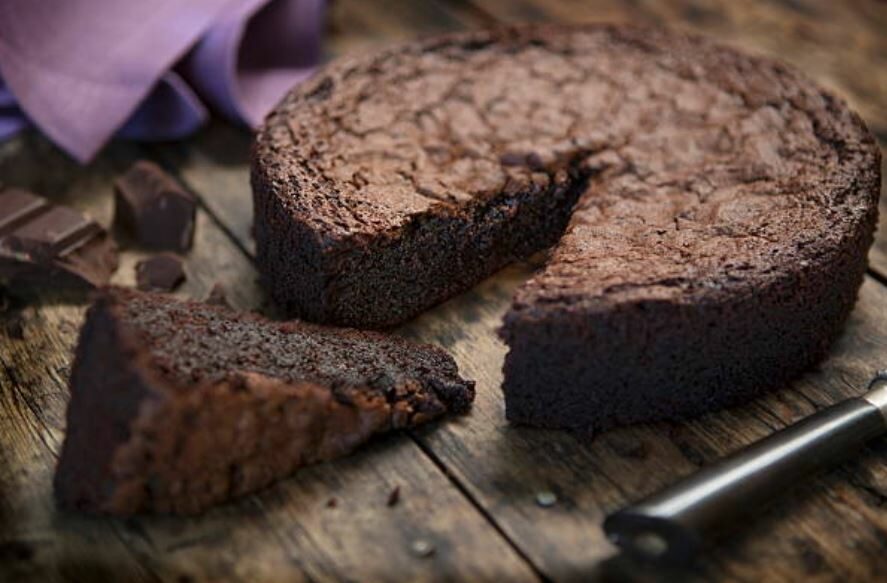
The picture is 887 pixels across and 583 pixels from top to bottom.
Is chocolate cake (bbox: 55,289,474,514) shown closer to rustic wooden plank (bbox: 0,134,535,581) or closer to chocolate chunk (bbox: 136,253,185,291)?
rustic wooden plank (bbox: 0,134,535,581)

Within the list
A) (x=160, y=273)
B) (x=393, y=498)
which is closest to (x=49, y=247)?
(x=160, y=273)

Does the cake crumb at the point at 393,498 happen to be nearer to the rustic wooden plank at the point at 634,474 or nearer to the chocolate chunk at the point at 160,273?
A: the rustic wooden plank at the point at 634,474

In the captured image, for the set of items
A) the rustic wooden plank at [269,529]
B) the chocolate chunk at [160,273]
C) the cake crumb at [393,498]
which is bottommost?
the rustic wooden plank at [269,529]

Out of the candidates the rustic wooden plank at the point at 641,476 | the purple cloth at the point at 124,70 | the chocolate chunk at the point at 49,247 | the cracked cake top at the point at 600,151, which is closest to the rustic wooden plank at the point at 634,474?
the rustic wooden plank at the point at 641,476

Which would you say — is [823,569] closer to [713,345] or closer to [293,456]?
[713,345]

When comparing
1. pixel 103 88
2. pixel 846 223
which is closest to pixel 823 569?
pixel 846 223

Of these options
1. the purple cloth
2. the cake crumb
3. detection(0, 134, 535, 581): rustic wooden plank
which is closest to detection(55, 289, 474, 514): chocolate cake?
detection(0, 134, 535, 581): rustic wooden plank

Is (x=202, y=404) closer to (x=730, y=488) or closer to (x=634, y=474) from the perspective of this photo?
(x=634, y=474)
